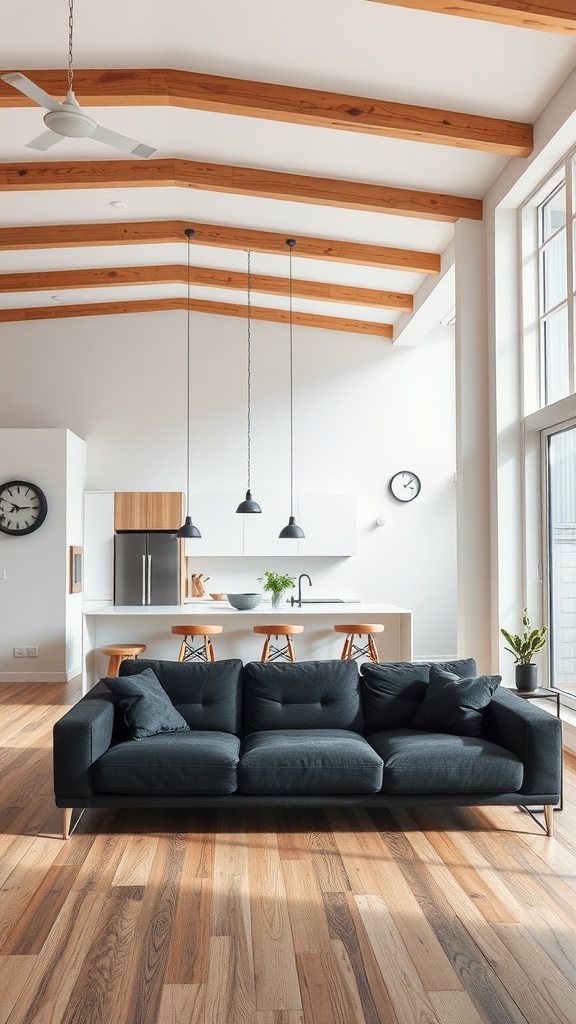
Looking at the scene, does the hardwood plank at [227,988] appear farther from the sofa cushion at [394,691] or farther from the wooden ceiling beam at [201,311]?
the wooden ceiling beam at [201,311]

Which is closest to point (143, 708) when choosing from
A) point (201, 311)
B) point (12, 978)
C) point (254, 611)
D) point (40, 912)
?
point (40, 912)

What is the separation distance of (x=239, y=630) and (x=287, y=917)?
13.8 feet

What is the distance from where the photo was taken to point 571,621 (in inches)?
230

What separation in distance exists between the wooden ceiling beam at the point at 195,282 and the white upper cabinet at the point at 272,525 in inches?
83.8

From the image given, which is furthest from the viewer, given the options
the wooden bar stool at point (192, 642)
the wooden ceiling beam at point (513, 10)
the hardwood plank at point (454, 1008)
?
the wooden bar stool at point (192, 642)

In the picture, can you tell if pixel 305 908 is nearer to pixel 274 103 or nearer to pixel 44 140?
pixel 44 140

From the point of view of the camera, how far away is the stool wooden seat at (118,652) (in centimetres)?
682

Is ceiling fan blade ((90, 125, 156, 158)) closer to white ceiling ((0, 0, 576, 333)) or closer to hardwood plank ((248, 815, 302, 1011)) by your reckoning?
white ceiling ((0, 0, 576, 333))

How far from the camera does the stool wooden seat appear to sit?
6824 millimetres

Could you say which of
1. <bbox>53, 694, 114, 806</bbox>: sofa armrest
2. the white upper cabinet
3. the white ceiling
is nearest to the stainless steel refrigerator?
the white upper cabinet

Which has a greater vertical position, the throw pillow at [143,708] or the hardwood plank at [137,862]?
the throw pillow at [143,708]

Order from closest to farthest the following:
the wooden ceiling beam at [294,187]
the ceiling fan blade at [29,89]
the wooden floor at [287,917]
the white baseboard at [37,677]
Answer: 1. the wooden floor at [287,917]
2. the ceiling fan blade at [29,89]
3. the wooden ceiling beam at [294,187]
4. the white baseboard at [37,677]

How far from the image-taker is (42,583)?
348 inches

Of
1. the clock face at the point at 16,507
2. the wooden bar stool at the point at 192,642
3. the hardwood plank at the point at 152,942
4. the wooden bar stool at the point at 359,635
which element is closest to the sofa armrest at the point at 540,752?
the hardwood plank at the point at 152,942
